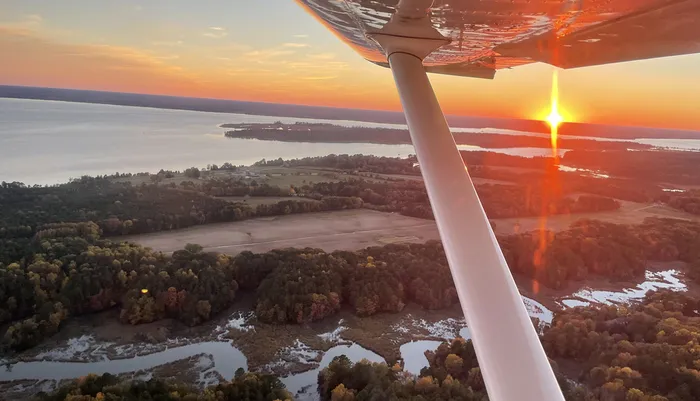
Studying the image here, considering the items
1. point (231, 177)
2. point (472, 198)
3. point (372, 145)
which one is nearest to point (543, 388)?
point (472, 198)

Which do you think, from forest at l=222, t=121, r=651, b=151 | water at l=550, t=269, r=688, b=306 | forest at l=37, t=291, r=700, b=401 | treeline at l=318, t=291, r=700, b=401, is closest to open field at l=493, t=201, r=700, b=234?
water at l=550, t=269, r=688, b=306

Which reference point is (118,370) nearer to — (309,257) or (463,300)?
(309,257)

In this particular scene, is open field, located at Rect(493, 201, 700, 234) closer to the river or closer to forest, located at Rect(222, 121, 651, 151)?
the river

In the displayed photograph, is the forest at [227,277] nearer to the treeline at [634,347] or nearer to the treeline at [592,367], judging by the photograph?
the treeline at [634,347]

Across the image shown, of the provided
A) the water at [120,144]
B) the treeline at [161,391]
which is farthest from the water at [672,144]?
the treeline at [161,391]

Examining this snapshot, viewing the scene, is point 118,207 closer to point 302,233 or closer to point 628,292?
point 302,233

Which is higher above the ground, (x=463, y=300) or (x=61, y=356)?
(x=463, y=300)
